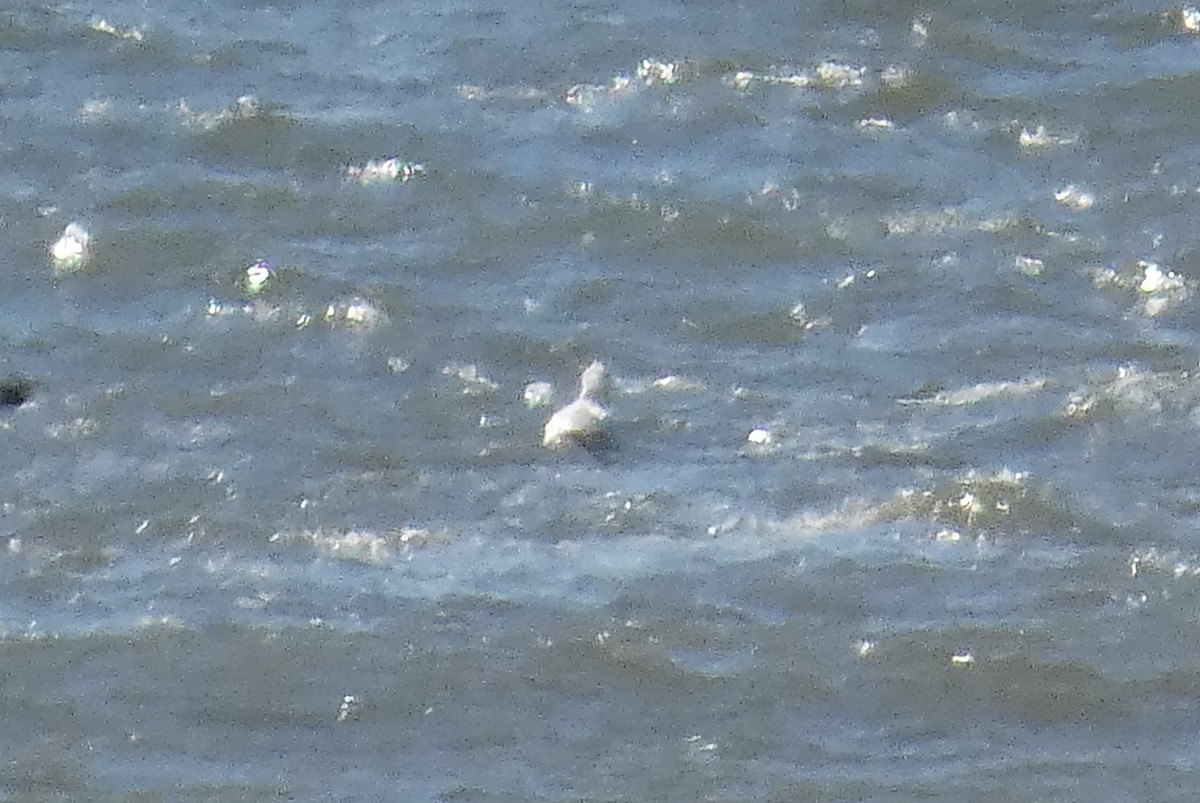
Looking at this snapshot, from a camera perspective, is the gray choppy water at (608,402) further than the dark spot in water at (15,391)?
No

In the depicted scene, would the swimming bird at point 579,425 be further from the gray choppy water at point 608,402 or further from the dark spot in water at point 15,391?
the dark spot in water at point 15,391

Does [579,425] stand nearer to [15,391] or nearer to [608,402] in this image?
[608,402]

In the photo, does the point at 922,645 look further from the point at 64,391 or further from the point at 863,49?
the point at 863,49

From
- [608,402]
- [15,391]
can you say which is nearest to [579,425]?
[608,402]

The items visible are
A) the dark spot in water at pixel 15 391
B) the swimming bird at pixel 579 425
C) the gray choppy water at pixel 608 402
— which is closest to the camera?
the gray choppy water at pixel 608 402

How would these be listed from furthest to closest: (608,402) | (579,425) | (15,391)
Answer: (15,391)
(608,402)
(579,425)

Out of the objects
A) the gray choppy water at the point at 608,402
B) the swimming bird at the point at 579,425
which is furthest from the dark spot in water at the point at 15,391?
the swimming bird at the point at 579,425

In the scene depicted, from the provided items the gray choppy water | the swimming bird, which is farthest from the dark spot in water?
the swimming bird

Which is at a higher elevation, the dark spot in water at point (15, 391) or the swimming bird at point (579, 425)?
the dark spot in water at point (15, 391)
